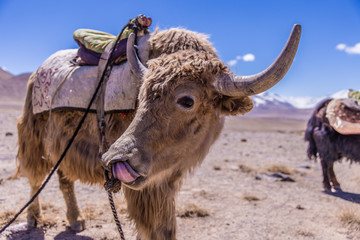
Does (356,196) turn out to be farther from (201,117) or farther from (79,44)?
(79,44)

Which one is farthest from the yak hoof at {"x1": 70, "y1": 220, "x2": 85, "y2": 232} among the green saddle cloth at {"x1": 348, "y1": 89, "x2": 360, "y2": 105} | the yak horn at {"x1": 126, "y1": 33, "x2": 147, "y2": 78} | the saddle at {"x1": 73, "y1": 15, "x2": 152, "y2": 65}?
the green saddle cloth at {"x1": 348, "y1": 89, "x2": 360, "y2": 105}

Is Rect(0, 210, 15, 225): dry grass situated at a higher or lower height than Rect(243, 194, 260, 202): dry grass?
lower

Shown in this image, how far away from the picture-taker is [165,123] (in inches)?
75.1

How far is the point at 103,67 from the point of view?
272cm

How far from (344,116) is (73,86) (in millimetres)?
5035

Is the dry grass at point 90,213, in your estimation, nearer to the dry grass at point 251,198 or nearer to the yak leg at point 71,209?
the yak leg at point 71,209

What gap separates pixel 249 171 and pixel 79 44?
5.66 meters

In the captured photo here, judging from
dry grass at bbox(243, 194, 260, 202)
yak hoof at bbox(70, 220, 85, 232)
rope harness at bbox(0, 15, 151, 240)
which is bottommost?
yak hoof at bbox(70, 220, 85, 232)

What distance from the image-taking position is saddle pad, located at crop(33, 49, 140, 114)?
8.02 ft

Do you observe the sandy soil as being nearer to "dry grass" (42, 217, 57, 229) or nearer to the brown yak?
"dry grass" (42, 217, 57, 229)

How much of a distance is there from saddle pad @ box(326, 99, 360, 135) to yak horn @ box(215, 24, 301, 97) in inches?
170

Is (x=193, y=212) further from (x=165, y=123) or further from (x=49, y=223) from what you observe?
(x=165, y=123)

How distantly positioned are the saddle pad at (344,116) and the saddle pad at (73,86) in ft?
15.0

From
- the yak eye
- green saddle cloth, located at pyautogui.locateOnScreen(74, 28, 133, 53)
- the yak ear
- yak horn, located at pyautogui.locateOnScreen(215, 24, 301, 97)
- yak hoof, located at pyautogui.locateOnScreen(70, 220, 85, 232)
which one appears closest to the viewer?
yak horn, located at pyautogui.locateOnScreen(215, 24, 301, 97)
